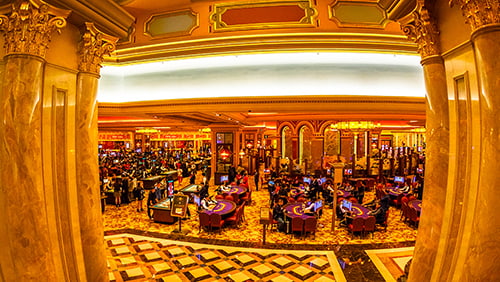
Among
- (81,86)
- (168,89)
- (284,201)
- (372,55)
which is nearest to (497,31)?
(81,86)

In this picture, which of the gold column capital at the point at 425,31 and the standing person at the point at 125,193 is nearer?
the gold column capital at the point at 425,31

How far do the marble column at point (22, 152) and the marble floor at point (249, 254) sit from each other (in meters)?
3.48

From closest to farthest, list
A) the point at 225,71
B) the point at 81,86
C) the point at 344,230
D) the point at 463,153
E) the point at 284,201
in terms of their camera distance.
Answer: the point at 463,153 < the point at 81,86 < the point at 225,71 < the point at 344,230 < the point at 284,201

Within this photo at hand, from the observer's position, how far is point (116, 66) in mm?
6172

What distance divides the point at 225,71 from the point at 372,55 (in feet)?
11.2

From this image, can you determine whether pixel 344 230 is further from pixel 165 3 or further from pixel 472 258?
pixel 165 3

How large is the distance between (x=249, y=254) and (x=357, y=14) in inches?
226

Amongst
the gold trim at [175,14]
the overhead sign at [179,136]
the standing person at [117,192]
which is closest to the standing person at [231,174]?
the standing person at [117,192]

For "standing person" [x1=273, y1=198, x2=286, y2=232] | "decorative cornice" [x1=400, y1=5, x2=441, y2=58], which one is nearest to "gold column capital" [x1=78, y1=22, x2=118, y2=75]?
"decorative cornice" [x1=400, y1=5, x2=441, y2=58]

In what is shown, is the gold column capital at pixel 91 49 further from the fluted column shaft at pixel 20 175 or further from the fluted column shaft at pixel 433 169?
the fluted column shaft at pixel 433 169

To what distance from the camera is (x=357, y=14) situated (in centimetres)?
454

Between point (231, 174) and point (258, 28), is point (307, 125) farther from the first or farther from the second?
point (258, 28)

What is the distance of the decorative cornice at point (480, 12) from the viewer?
1489 millimetres

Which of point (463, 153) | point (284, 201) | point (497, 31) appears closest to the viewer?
point (497, 31)
